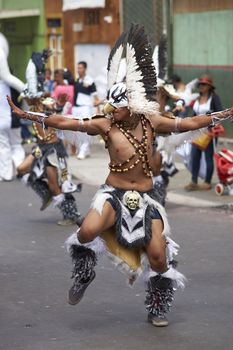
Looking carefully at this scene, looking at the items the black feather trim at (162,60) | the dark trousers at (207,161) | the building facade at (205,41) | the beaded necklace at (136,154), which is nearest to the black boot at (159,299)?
the beaded necklace at (136,154)

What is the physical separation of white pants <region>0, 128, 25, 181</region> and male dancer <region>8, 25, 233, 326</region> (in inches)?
376

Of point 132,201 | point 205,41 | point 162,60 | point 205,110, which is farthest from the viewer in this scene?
point 205,41

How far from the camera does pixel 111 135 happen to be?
8.59 m

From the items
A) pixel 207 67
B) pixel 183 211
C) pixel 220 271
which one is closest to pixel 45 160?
pixel 183 211

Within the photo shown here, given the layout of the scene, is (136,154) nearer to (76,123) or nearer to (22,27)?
(76,123)

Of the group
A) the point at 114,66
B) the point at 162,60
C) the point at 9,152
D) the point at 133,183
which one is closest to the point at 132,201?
the point at 133,183

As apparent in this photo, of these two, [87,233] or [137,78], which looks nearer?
[87,233]

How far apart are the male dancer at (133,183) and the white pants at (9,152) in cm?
956

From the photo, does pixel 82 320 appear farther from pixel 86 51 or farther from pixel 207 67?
pixel 86 51

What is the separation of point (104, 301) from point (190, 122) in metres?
1.74

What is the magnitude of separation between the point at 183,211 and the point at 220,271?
165 inches

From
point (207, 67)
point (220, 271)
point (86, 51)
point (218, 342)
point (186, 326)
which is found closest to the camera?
point (218, 342)

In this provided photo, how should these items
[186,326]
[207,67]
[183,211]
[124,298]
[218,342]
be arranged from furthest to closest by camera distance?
[207,67] → [183,211] → [124,298] → [186,326] → [218,342]

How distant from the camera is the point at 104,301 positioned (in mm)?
9242
